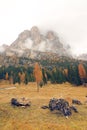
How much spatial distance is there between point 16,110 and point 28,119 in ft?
22.8

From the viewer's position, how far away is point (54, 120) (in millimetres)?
56031

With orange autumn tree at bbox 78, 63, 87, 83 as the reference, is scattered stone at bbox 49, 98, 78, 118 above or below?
below

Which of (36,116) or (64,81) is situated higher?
(64,81)

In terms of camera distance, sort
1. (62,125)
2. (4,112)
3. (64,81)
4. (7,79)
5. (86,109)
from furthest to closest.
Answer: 1. (7,79)
2. (64,81)
3. (86,109)
4. (4,112)
5. (62,125)

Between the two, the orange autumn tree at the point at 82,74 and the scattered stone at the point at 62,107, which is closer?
the scattered stone at the point at 62,107

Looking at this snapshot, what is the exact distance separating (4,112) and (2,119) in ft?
13.5

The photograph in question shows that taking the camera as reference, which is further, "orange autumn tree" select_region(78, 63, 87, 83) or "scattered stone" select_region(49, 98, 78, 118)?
"orange autumn tree" select_region(78, 63, 87, 83)

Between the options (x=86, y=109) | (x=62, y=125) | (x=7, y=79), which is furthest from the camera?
(x=7, y=79)

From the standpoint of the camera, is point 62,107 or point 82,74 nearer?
point 62,107

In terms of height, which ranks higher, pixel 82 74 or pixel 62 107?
pixel 82 74

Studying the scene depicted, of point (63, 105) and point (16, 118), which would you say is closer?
point (16, 118)

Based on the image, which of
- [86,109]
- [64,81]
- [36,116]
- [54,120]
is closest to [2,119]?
[36,116]

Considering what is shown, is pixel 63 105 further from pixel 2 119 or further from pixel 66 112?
pixel 2 119

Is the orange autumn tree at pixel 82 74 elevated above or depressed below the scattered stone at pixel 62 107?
above
